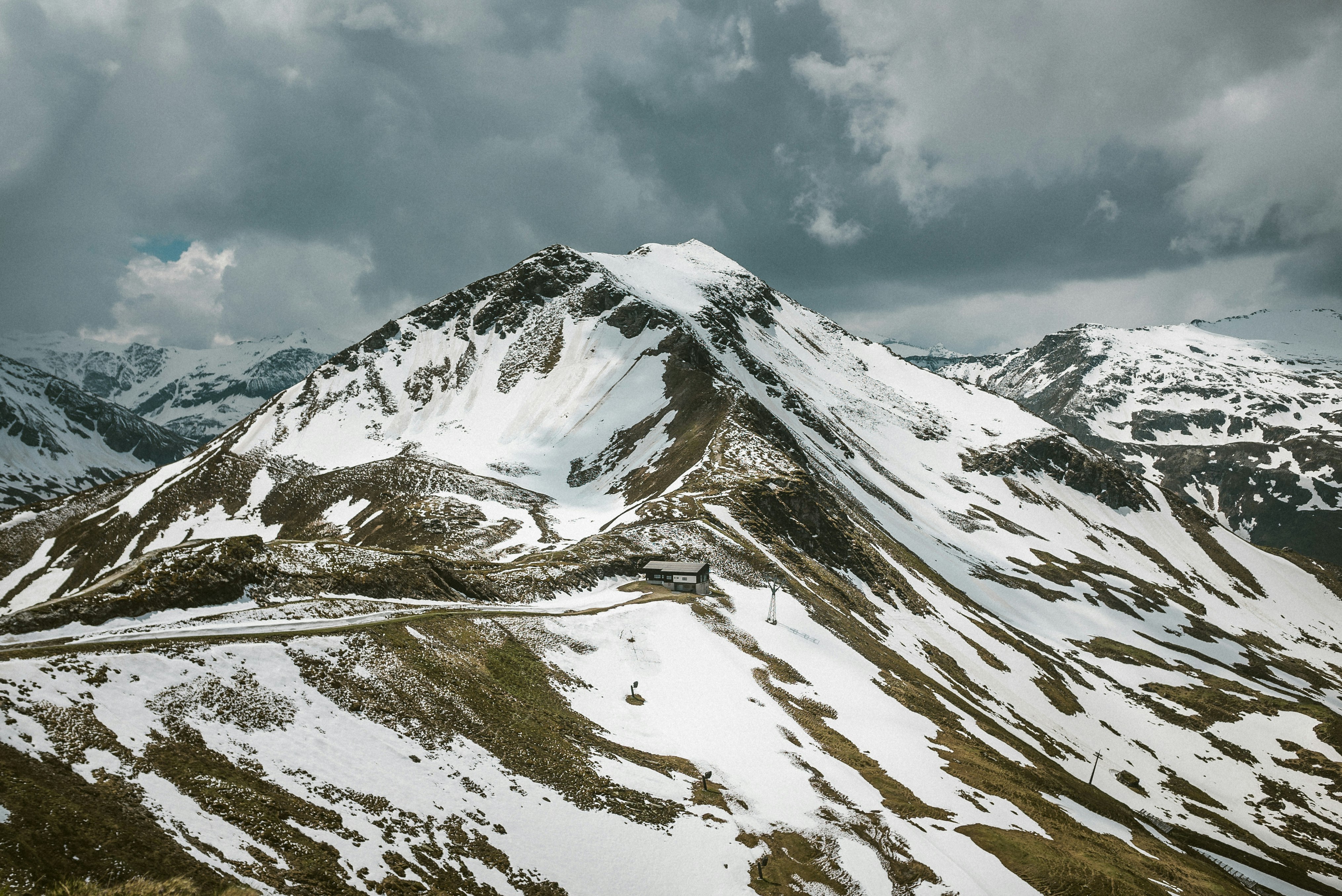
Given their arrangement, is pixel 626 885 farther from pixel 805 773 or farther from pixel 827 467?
pixel 827 467

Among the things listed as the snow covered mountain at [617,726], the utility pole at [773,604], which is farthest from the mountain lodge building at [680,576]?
the utility pole at [773,604]

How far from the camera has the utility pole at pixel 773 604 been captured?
69562 millimetres

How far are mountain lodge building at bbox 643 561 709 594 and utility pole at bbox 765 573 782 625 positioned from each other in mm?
7677

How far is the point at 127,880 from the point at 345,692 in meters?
16.0

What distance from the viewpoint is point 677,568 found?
237 ft

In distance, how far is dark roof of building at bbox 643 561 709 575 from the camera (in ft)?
235

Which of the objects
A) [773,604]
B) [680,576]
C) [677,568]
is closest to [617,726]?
[680,576]

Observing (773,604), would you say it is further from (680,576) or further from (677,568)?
(677,568)

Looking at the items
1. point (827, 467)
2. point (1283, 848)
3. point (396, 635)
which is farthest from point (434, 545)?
point (1283, 848)

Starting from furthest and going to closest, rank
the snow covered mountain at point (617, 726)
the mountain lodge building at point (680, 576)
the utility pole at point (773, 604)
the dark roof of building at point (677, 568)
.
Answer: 1. the dark roof of building at point (677, 568)
2. the mountain lodge building at point (680, 576)
3. the utility pole at point (773, 604)
4. the snow covered mountain at point (617, 726)

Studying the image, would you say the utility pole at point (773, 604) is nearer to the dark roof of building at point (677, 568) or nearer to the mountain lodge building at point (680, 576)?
the mountain lodge building at point (680, 576)

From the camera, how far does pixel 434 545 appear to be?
108938 mm

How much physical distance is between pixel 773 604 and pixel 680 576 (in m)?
11.1

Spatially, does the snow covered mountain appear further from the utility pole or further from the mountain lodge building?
the mountain lodge building
